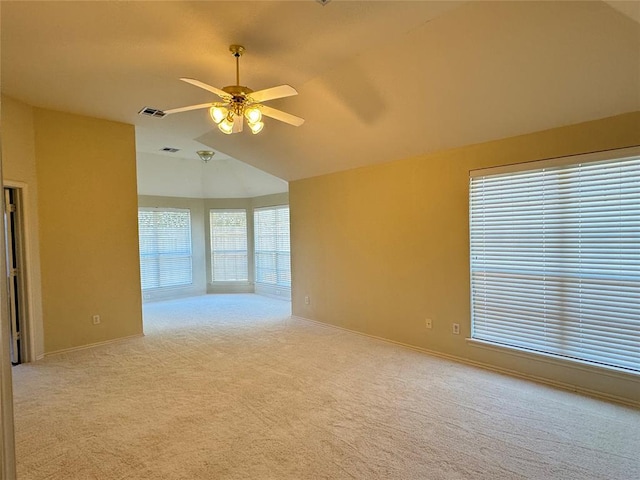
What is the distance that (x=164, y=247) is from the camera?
818 cm

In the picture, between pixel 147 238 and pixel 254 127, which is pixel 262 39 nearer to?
pixel 254 127

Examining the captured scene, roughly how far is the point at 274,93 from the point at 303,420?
8.37ft

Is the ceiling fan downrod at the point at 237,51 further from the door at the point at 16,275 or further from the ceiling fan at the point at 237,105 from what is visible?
the door at the point at 16,275

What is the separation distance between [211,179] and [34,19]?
224 inches

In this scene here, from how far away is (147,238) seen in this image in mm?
7875

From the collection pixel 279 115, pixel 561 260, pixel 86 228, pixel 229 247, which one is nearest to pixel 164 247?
pixel 229 247

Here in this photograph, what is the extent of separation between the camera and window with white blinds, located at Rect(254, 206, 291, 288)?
796cm

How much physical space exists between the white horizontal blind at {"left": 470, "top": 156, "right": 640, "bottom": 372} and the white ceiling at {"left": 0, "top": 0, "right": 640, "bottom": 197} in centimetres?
59

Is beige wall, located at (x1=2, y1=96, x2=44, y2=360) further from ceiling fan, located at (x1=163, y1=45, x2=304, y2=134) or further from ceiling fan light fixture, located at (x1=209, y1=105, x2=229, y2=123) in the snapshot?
ceiling fan light fixture, located at (x1=209, y1=105, x2=229, y2=123)

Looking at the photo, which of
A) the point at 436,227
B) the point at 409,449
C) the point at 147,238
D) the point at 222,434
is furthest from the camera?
the point at 147,238

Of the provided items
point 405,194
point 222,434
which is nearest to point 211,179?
point 405,194

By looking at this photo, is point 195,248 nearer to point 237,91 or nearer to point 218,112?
point 218,112

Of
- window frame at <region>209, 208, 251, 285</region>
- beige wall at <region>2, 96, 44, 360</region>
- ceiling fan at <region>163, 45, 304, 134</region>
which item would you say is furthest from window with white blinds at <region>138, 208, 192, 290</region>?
ceiling fan at <region>163, 45, 304, 134</region>

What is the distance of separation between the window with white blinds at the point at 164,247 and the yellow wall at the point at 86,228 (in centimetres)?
274
